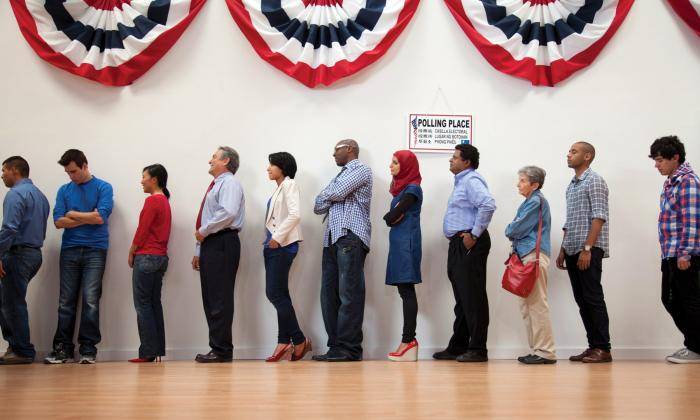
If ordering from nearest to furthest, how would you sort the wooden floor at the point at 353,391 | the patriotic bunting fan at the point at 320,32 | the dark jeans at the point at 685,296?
the wooden floor at the point at 353,391
the dark jeans at the point at 685,296
the patriotic bunting fan at the point at 320,32

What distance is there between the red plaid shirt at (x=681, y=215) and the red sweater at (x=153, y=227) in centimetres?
369

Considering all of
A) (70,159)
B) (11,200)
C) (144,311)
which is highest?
(70,159)

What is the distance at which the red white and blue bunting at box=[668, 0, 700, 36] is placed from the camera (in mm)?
5664

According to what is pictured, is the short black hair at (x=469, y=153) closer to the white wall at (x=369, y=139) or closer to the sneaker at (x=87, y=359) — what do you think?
the white wall at (x=369, y=139)

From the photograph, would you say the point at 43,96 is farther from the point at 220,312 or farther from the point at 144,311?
the point at 220,312

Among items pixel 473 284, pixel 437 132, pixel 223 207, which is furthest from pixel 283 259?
pixel 437 132

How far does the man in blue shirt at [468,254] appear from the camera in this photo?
4.81 meters

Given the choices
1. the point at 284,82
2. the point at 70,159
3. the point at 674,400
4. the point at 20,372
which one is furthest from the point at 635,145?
the point at 20,372

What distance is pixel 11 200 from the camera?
194 inches

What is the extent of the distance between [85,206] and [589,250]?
3823 millimetres

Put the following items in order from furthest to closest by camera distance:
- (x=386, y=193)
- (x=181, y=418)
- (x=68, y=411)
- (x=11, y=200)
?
(x=386, y=193), (x=11, y=200), (x=68, y=411), (x=181, y=418)

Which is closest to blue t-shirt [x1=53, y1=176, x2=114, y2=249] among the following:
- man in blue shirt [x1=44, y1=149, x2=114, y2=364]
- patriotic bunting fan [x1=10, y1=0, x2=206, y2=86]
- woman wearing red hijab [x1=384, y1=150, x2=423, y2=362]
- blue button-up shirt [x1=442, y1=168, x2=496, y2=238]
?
man in blue shirt [x1=44, y1=149, x2=114, y2=364]

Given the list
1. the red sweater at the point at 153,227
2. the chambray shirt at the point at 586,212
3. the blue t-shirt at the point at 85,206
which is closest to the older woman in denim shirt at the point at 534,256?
the chambray shirt at the point at 586,212

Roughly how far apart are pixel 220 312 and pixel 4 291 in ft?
5.31
